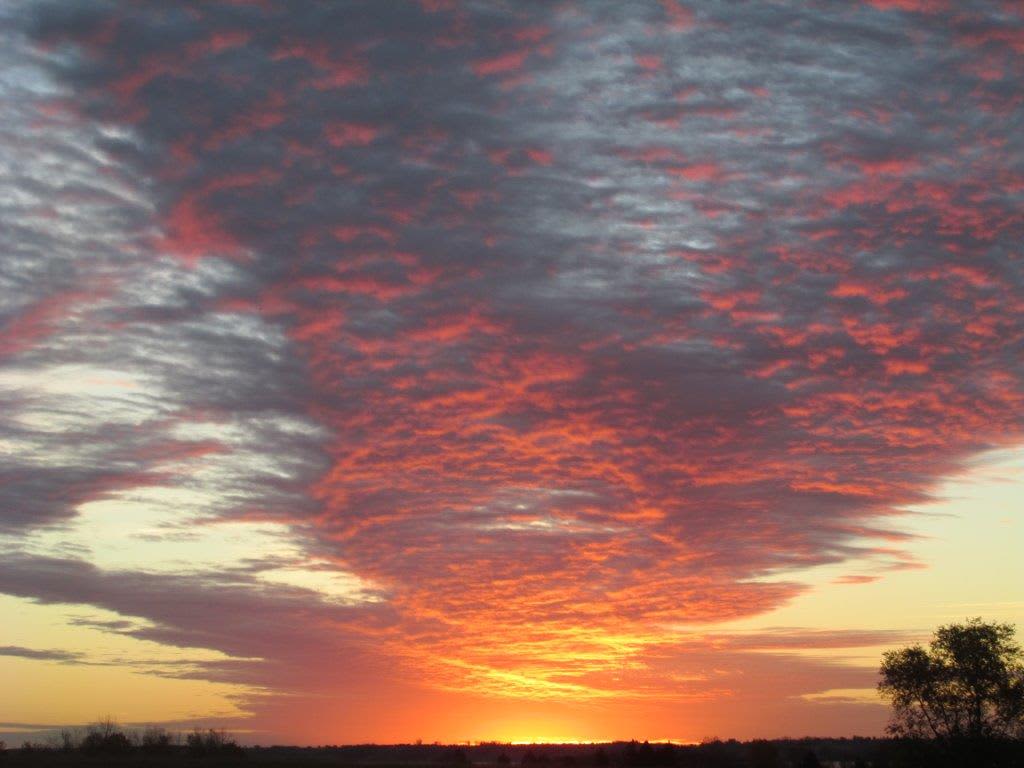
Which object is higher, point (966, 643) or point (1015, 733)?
point (966, 643)

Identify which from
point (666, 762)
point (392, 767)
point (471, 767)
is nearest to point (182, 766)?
point (392, 767)

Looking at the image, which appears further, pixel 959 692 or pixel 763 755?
pixel 763 755

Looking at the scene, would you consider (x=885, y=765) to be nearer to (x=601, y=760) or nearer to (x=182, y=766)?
(x=601, y=760)

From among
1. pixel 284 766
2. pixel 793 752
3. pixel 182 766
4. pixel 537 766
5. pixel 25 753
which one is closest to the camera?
pixel 182 766

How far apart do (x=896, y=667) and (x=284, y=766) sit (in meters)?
56.3

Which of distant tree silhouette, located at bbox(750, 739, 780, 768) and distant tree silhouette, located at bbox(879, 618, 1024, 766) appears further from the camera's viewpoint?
distant tree silhouette, located at bbox(750, 739, 780, 768)

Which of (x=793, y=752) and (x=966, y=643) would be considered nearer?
(x=966, y=643)

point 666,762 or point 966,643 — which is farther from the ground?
point 966,643

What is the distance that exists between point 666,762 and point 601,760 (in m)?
9.36

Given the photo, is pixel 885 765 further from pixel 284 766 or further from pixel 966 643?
pixel 284 766

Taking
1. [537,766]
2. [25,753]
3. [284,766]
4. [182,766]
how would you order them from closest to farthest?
[182,766] < [284,766] < [25,753] < [537,766]

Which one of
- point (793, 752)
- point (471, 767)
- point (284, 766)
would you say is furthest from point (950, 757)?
point (793, 752)

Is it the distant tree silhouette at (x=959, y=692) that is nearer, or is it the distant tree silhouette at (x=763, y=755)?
the distant tree silhouette at (x=959, y=692)

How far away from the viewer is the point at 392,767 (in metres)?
103
